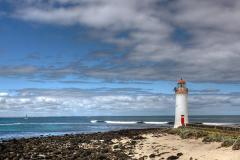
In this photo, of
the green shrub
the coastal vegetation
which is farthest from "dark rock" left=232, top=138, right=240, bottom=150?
the green shrub

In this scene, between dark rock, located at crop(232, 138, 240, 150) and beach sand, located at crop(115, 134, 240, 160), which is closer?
beach sand, located at crop(115, 134, 240, 160)

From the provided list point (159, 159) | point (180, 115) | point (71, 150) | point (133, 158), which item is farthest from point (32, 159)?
point (180, 115)

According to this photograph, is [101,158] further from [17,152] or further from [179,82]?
[179,82]

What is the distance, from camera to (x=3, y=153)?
33.5 meters

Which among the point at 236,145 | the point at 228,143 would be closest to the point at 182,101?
the point at 228,143

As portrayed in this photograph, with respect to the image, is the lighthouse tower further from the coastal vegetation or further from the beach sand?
the beach sand

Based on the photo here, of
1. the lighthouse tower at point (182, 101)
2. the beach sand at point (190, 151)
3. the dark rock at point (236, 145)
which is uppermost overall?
the lighthouse tower at point (182, 101)

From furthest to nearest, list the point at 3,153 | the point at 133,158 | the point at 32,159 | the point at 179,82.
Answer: the point at 179,82, the point at 3,153, the point at 32,159, the point at 133,158

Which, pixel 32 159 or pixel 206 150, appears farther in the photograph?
pixel 32 159

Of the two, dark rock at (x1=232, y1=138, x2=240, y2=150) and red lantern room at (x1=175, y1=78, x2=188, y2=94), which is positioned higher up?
red lantern room at (x1=175, y1=78, x2=188, y2=94)

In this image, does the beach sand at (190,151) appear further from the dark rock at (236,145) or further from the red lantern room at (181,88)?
the red lantern room at (181,88)

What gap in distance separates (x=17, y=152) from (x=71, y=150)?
4.67 meters

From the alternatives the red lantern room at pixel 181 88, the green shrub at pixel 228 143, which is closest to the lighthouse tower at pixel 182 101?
the red lantern room at pixel 181 88

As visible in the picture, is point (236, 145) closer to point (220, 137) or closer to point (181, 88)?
point (220, 137)
